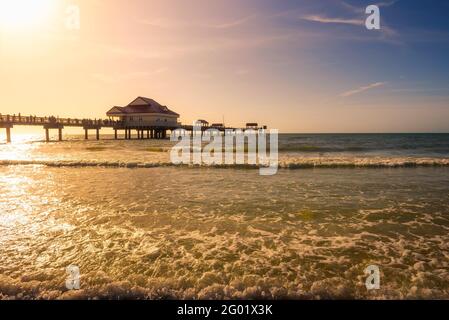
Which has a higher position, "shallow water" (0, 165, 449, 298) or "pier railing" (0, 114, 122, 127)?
"pier railing" (0, 114, 122, 127)

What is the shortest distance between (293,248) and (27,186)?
12266 millimetres

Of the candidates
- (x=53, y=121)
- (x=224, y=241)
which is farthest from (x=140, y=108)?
(x=224, y=241)

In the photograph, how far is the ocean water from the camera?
4.07m

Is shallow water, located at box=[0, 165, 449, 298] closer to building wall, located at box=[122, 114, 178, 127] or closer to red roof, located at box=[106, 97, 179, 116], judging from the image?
building wall, located at box=[122, 114, 178, 127]

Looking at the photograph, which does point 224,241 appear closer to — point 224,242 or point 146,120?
point 224,242

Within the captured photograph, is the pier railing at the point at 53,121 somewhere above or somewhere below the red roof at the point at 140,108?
below

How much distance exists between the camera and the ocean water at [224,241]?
13.4 ft

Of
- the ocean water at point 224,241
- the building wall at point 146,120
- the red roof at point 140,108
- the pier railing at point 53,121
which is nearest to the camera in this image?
the ocean water at point 224,241

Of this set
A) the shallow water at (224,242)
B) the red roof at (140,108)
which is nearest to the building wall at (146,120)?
the red roof at (140,108)

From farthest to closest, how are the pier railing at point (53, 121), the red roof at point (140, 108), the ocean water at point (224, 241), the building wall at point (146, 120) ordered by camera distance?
the red roof at point (140, 108)
the building wall at point (146, 120)
the pier railing at point (53, 121)
the ocean water at point (224, 241)

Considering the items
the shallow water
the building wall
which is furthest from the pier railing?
the shallow water

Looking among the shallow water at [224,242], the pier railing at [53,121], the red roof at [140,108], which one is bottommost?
the shallow water at [224,242]

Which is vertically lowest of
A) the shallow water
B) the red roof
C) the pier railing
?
the shallow water

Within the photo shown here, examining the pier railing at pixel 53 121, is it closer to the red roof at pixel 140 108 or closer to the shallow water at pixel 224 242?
the red roof at pixel 140 108
